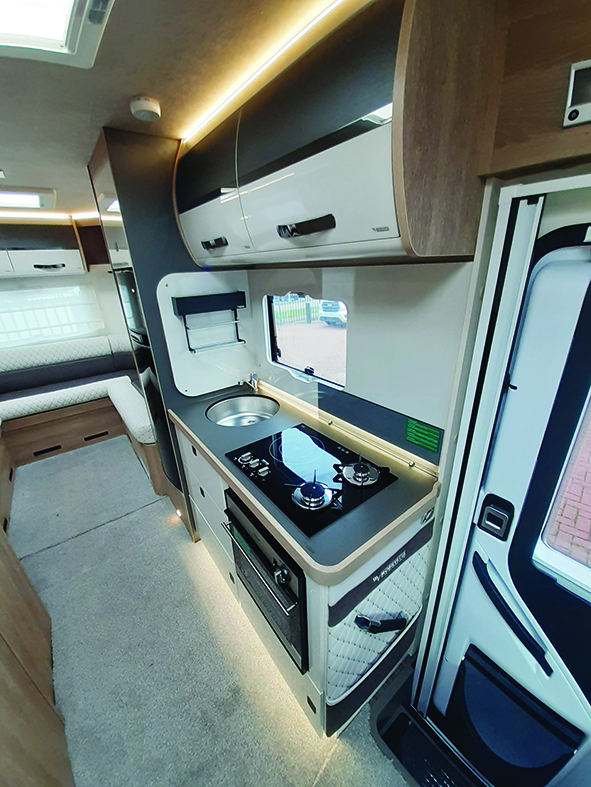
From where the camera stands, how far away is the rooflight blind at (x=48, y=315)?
3.77 meters

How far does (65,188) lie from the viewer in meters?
2.26

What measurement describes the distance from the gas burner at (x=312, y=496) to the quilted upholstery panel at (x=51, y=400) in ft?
10.7

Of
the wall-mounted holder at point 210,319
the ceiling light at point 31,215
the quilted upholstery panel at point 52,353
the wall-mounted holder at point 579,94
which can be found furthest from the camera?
the quilted upholstery panel at point 52,353

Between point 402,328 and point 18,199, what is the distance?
306cm

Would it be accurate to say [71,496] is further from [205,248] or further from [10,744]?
[205,248]

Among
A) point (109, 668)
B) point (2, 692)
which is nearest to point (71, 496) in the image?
point (109, 668)

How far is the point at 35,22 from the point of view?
2.43ft

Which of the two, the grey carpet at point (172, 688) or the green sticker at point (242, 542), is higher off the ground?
the green sticker at point (242, 542)

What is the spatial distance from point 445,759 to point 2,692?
61.1 inches

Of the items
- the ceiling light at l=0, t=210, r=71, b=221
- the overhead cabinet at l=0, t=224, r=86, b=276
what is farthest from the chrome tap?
the overhead cabinet at l=0, t=224, r=86, b=276

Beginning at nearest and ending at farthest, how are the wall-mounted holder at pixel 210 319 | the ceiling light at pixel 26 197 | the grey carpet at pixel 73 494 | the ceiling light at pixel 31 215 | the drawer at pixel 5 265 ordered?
1. the wall-mounted holder at pixel 210 319
2. the ceiling light at pixel 26 197
3. the grey carpet at pixel 73 494
4. the ceiling light at pixel 31 215
5. the drawer at pixel 5 265

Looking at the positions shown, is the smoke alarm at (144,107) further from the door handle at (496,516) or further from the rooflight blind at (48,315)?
the rooflight blind at (48,315)

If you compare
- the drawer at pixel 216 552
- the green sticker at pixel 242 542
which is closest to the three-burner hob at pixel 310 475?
the green sticker at pixel 242 542

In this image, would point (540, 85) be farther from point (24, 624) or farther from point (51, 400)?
point (51, 400)
